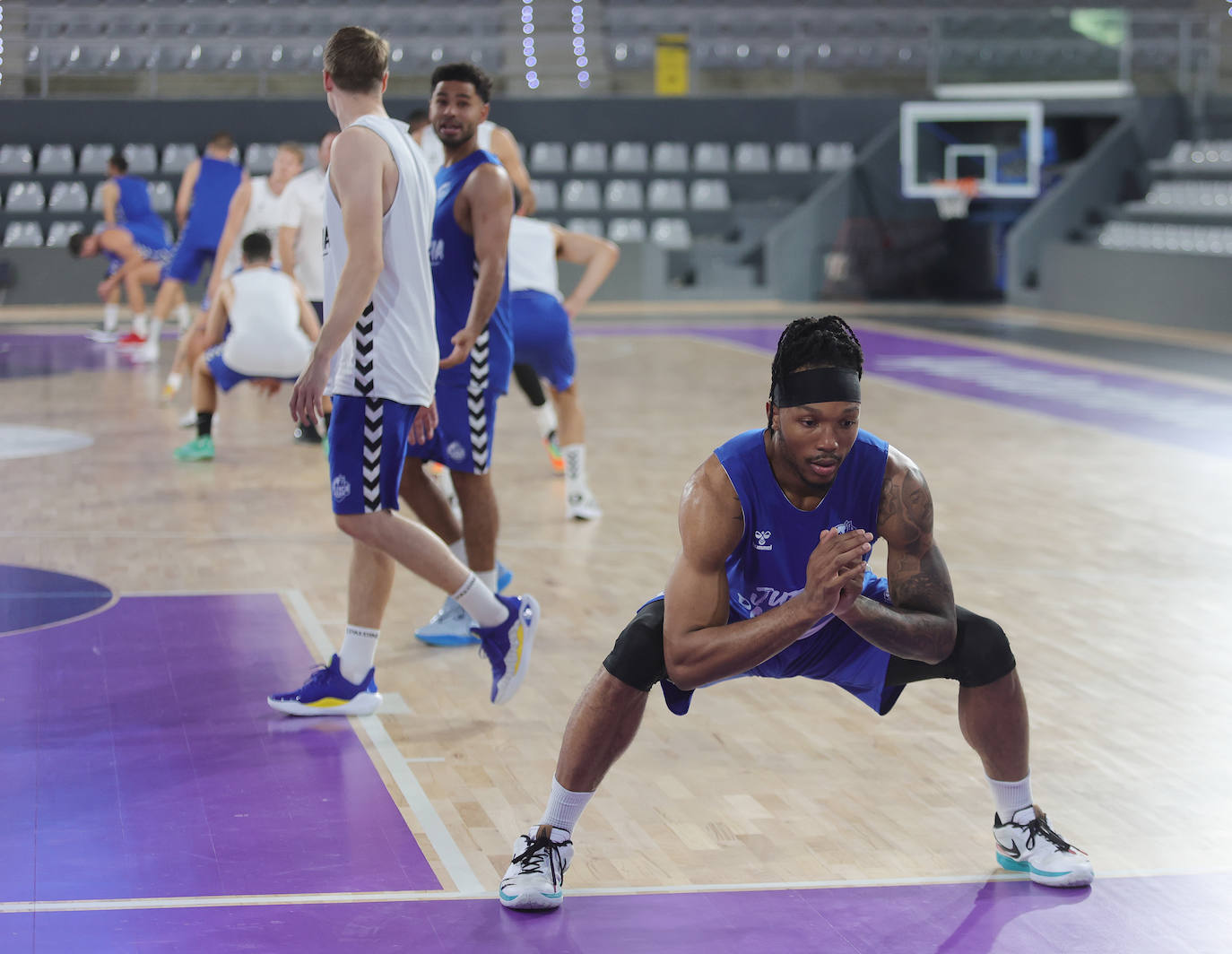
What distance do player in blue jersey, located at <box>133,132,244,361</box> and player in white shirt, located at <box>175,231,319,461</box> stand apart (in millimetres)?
4681

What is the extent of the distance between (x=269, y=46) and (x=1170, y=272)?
1278 centimetres

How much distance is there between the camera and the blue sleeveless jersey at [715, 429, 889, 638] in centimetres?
318

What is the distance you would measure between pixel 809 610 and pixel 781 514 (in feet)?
0.93

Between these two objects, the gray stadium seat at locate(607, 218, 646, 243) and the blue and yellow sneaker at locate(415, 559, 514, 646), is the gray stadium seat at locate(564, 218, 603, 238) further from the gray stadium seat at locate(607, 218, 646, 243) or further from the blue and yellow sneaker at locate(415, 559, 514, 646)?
the blue and yellow sneaker at locate(415, 559, 514, 646)

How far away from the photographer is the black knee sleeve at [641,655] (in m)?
3.29

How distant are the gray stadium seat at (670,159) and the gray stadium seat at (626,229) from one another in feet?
3.14

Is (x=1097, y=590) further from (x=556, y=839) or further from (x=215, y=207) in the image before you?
(x=215, y=207)

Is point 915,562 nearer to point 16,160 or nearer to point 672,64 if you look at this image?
point 16,160

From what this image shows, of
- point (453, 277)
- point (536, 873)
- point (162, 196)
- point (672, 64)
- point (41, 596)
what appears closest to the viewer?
point (536, 873)

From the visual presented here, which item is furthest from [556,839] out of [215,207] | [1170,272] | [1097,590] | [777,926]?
[1170,272]

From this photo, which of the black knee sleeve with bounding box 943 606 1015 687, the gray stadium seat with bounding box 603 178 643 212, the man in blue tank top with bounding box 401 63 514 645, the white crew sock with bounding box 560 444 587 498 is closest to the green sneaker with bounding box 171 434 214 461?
the white crew sock with bounding box 560 444 587 498

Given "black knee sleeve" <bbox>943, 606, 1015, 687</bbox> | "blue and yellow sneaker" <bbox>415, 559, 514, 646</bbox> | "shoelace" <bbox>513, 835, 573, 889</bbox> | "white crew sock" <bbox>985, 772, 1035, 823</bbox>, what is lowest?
"blue and yellow sneaker" <bbox>415, 559, 514, 646</bbox>

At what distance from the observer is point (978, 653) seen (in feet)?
11.1

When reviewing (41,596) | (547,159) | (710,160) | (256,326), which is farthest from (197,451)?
(710,160)
